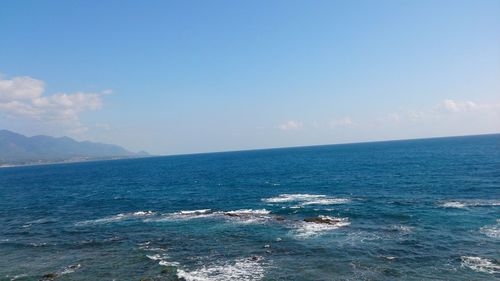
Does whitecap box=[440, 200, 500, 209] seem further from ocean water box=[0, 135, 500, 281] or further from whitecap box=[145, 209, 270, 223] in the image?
whitecap box=[145, 209, 270, 223]

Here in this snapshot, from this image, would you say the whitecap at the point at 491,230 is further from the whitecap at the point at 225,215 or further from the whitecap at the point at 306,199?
the whitecap at the point at 225,215

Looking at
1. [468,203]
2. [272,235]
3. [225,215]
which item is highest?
[468,203]

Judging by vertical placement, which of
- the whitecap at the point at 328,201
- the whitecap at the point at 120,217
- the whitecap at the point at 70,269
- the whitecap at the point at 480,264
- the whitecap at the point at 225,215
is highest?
the whitecap at the point at 328,201

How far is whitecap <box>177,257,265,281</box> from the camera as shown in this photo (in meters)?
43.4

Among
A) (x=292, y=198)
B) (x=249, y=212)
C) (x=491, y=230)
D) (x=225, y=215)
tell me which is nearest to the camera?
(x=491, y=230)

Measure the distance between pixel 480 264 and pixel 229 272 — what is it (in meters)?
30.7

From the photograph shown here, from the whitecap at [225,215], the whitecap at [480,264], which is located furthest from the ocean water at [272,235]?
the whitecap at [225,215]

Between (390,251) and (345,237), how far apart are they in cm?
846

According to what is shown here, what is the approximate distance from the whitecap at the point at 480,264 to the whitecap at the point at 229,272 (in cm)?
2527

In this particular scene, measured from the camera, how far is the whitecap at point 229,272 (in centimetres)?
4344

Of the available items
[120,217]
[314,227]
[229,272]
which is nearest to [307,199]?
[314,227]

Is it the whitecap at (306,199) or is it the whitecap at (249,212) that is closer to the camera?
the whitecap at (249,212)

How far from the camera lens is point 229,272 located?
45.2m

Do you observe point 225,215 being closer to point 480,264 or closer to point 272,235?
point 272,235
